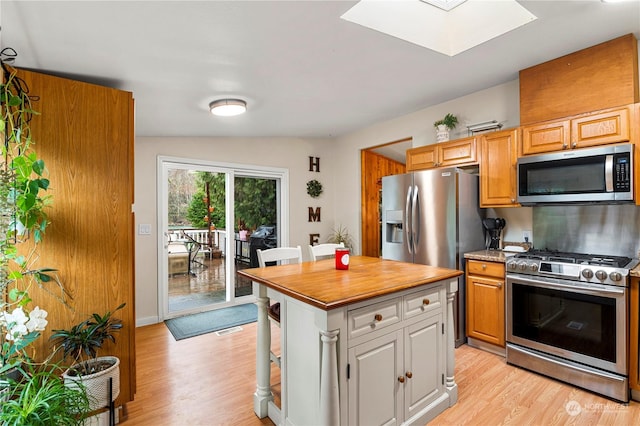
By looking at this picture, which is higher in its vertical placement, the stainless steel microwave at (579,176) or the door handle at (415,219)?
the stainless steel microwave at (579,176)

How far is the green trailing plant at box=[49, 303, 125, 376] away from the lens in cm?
174

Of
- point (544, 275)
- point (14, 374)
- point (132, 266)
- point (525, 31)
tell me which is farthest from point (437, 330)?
point (14, 374)

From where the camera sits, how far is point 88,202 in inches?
74.2

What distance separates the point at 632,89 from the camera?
2318 millimetres

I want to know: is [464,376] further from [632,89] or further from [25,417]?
[25,417]

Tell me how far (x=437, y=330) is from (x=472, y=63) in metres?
2.19

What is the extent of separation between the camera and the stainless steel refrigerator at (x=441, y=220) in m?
2.96

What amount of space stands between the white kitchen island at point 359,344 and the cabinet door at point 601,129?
62.0 inches

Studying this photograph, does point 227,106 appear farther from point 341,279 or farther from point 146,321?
point 146,321

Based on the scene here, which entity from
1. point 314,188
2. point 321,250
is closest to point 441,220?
point 321,250

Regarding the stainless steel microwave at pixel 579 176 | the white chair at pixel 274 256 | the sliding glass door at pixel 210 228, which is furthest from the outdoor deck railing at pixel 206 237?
the stainless steel microwave at pixel 579 176

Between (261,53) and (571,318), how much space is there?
9.54 feet

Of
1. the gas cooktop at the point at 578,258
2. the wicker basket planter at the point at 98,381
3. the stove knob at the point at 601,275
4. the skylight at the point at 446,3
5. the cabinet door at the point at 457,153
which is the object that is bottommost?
the wicker basket planter at the point at 98,381

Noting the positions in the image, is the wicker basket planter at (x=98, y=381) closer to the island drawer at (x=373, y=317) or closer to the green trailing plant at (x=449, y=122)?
the island drawer at (x=373, y=317)
